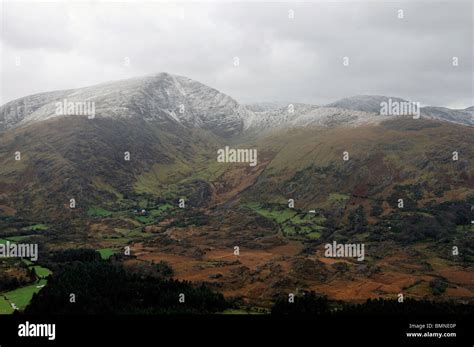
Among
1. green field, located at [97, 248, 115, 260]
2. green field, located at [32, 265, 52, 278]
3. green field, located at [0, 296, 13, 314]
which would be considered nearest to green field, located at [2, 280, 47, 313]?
green field, located at [0, 296, 13, 314]

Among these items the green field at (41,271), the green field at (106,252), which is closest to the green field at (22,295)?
the green field at (41,271)

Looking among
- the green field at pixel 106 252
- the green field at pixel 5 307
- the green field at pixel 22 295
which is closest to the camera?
the green field at pixel 5 307

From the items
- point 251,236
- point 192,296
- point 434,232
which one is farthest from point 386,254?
point 192,296

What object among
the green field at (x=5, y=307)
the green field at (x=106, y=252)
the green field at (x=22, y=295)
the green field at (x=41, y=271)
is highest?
the green field at (x=106, y=252)

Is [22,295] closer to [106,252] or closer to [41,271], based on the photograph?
[41,271]

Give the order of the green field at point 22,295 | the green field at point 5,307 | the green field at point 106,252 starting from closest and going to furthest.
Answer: the green field at point 5,307
the green field at point 22,295
the green field at point 106,252

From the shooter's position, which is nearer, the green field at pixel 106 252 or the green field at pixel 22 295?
the green field at pixel 22 295

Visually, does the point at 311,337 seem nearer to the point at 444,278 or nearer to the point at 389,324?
the point at 389,324

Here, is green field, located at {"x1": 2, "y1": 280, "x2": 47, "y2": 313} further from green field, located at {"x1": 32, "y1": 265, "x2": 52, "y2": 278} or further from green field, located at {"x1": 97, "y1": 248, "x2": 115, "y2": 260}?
green field, located at {"x1": 97, "y1": 248, "x2": 115, "y2": 260}

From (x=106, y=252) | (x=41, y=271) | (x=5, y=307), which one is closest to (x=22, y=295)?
(x=5, y=307)

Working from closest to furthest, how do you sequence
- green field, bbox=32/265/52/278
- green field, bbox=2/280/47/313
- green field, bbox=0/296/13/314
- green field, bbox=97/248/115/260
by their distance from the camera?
green field, bbox=0/296/13/314, green field, bbox=2/280/47/313, green field, bbox=32/265/52/278, green field, bbox=97/248/115/260

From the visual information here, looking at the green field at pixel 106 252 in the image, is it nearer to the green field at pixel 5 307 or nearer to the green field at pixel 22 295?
the green field at pixel 22 295

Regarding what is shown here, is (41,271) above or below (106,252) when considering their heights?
Answer: below
